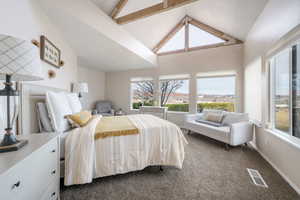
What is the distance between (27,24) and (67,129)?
4.86 feet

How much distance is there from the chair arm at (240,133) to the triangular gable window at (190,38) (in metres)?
2.63

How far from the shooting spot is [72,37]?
2.59 meters

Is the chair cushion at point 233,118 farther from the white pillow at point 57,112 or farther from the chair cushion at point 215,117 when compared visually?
the white pillow at point 57,112

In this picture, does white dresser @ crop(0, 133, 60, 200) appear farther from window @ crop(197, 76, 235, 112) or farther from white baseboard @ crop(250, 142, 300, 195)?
window @ crop(197, 76, 235, 112)

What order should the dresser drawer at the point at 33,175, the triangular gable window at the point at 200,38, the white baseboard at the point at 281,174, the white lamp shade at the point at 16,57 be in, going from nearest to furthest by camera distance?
1. the dresser drawer at the point at 33,175
2. the white lamp shade at the point at 16,57
3. the white baseboard at the point at 281,174
4. the triangular gable window at the point at 200,38

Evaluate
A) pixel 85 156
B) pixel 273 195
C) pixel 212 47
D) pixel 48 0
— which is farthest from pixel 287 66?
pixel 48 0

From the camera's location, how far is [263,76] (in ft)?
7.88

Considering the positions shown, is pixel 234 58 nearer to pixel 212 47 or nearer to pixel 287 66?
pixel 212 47

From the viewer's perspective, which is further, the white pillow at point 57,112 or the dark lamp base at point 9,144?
the white pillow at point 57,112

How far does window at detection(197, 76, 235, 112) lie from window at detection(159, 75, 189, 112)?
1.60 ft

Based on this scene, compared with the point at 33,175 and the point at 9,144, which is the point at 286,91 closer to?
the point at 33,175

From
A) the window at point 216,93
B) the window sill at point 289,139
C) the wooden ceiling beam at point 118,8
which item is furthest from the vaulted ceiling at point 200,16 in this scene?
the window sill at point 289,139

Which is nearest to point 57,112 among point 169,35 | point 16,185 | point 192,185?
point 16,185

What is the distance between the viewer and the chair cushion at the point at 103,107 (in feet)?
16.2
